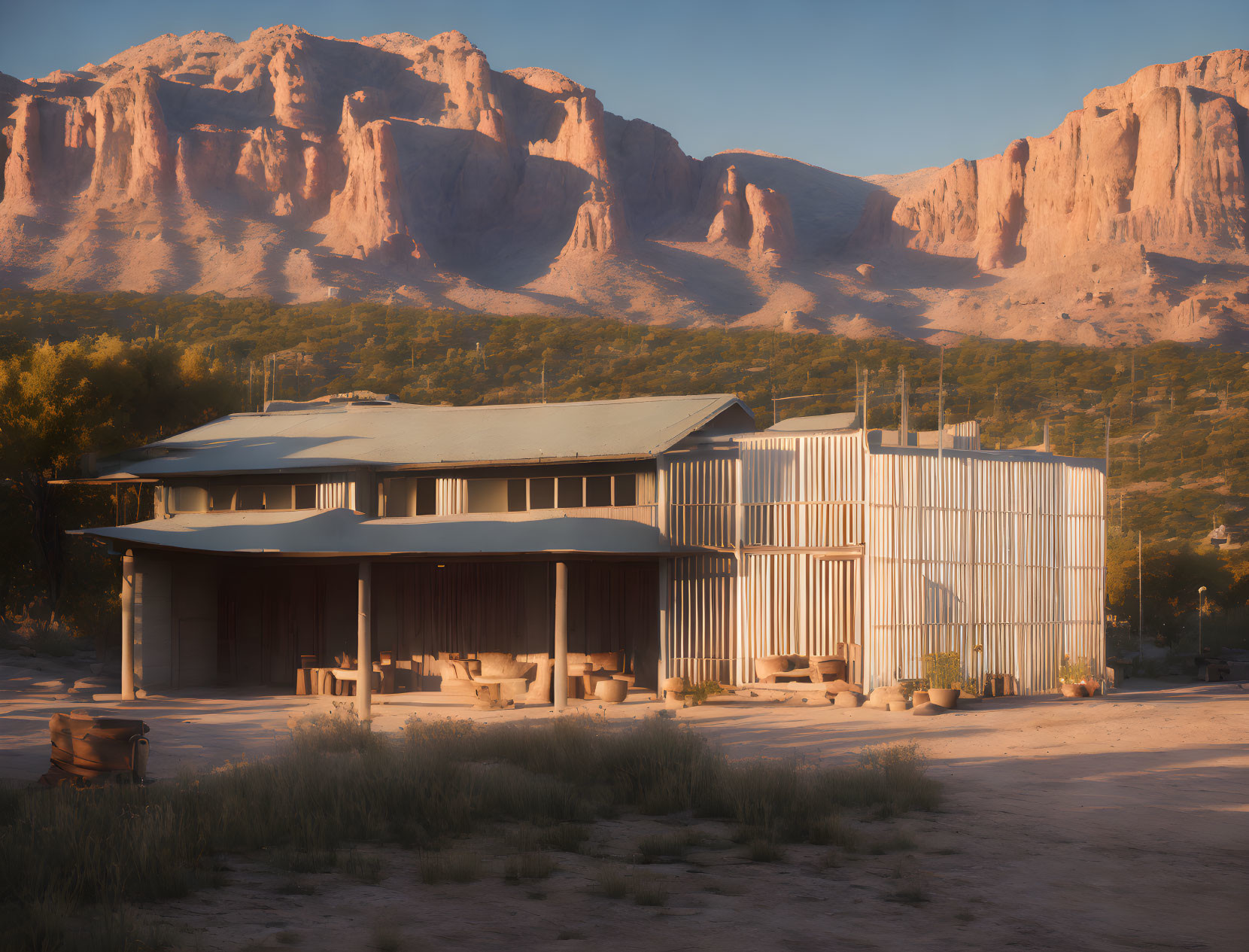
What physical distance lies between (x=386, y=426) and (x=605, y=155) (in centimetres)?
13584

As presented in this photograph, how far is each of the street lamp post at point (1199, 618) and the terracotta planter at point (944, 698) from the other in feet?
56.2

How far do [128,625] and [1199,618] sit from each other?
107 feet

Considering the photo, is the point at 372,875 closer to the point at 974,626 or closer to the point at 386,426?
the point at 974,626

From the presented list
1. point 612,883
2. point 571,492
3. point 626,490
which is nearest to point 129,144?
point 571,492

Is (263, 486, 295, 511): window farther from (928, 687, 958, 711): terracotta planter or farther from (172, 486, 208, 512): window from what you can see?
(928, 687, 958, 711): terracotta planter

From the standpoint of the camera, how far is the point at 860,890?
884cm

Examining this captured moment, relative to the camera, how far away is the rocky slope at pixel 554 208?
115 meters

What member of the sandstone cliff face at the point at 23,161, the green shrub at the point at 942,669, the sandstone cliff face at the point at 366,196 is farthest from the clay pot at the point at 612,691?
the sandstone cliff face at the point at 23,161

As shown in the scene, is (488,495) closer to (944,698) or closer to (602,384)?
(944,698)

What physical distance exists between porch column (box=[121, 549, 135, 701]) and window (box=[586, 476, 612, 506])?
30.0ft

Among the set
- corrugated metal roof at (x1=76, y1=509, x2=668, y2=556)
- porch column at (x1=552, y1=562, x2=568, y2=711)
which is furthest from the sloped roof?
porch column at (x1=552, y1=562, x2=568, y2=711)

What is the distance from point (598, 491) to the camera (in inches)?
938

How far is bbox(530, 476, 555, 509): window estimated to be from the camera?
946 inches

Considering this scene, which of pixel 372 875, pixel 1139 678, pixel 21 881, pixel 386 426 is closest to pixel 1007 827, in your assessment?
pixel 372 875
